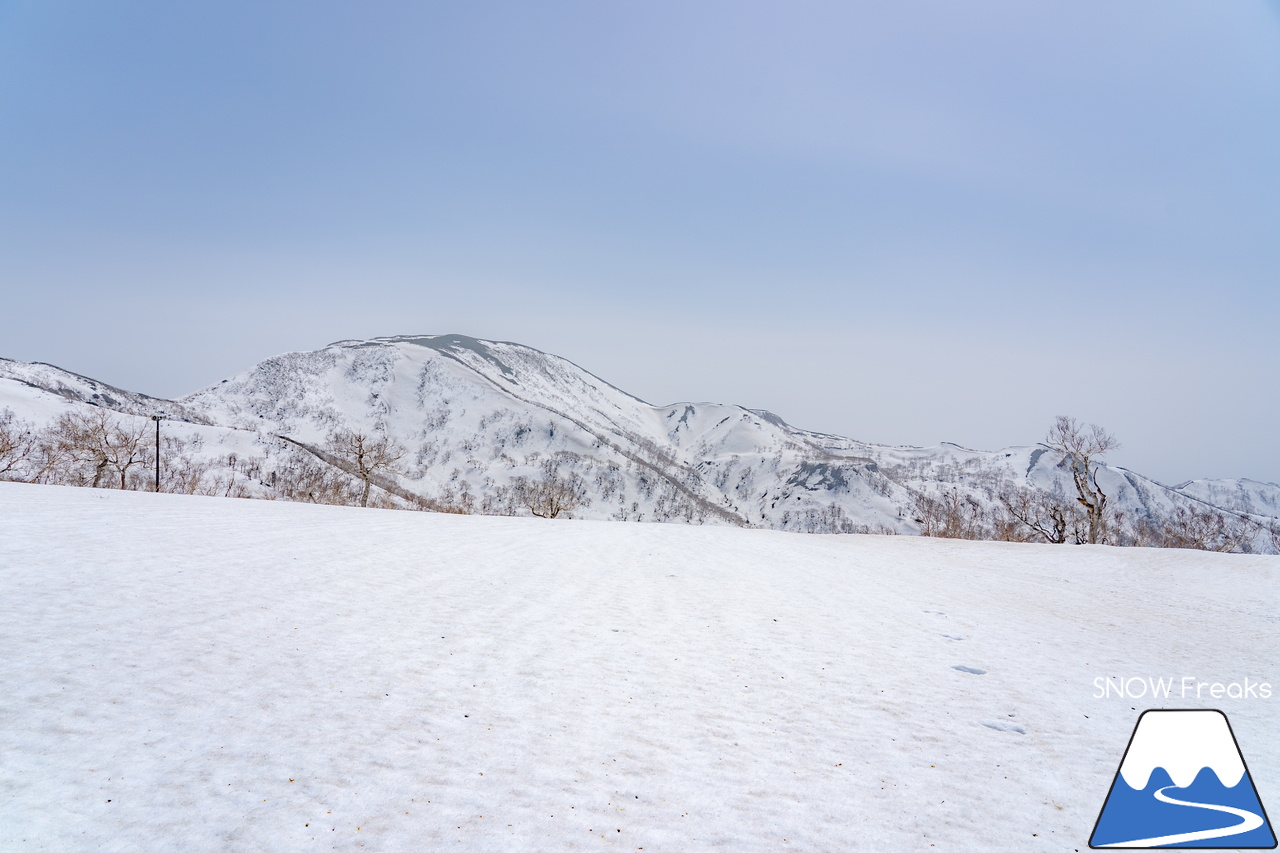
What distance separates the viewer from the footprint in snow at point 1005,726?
261 inches

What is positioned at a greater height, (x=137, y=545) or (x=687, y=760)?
(x=137, y=545)

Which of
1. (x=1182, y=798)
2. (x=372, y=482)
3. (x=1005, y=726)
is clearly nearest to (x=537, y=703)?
(x=1005, y=726)

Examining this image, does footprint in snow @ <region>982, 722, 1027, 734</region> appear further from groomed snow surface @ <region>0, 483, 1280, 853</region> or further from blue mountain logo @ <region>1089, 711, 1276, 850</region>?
blue mountain logo @ <region>1089, 711, 1276, 850</region>

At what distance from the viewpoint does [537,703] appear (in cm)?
663

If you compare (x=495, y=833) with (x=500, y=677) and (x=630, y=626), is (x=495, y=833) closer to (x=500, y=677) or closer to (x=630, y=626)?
(x=500, y=677)

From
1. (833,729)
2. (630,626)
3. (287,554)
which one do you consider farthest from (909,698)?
(287,554)

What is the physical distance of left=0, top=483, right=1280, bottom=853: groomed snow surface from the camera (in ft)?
14.8

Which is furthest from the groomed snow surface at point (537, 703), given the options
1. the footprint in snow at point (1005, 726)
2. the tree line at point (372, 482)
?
the tree line at point (372, 482)

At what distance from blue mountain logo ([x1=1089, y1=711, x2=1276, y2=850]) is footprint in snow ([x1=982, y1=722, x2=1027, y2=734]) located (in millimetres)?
917

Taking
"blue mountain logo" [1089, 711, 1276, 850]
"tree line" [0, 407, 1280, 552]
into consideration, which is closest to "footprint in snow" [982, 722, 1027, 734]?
"blue mountain logo" [1089, 711, 1276, 850]

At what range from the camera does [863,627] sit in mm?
10727

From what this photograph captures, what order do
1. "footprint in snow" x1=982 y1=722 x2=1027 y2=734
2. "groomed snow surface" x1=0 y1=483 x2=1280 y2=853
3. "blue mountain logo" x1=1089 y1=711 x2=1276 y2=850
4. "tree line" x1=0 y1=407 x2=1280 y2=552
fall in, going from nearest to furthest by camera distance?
"groomed snow surface" x1=0 y1=483 x2=1280 y2=853
"blue mountain logo" x1=1089 y1=711 x2=1276 y2=850
"footprint in snow" x1=982 y1=722 x2=1027 y2=734
"tree line" x1=0 y1=407 x2=1280 y2=552

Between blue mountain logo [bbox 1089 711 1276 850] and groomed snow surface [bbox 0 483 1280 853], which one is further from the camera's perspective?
blue mountain logo [bbox 1089 711 1276 850]

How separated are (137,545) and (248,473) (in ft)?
370
